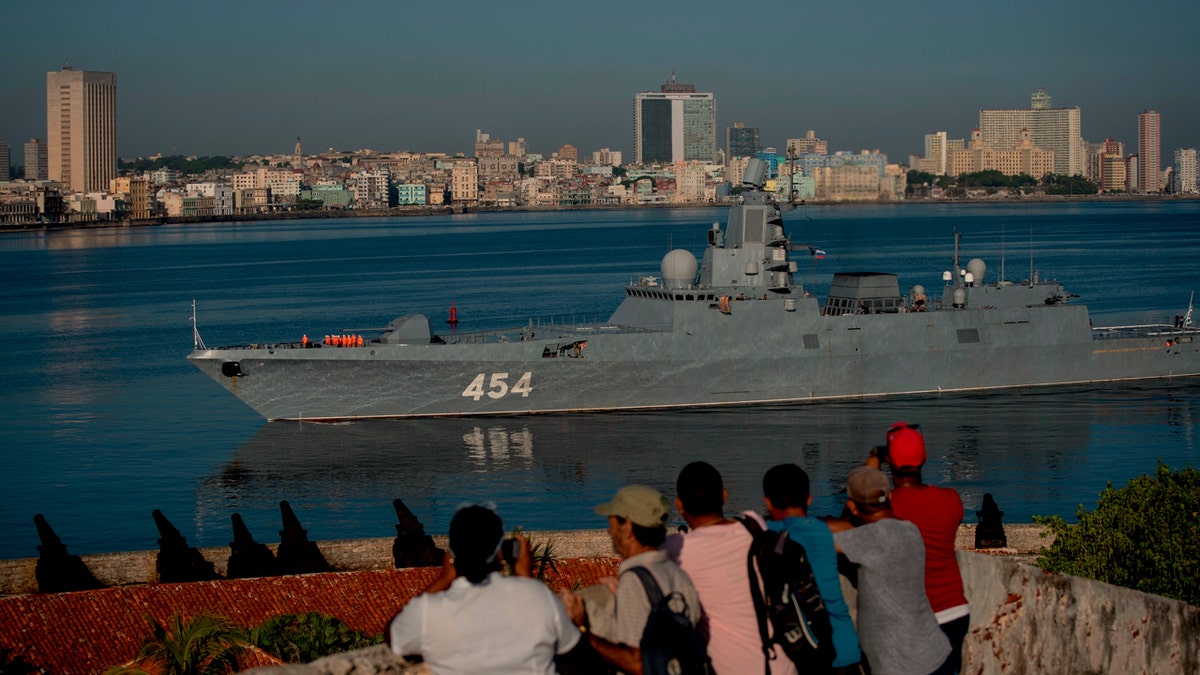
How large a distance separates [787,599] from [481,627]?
134 centimetres

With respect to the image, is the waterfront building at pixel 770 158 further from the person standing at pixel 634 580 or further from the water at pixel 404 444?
the person standing at pixel 634 580

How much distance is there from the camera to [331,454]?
87.4 ft

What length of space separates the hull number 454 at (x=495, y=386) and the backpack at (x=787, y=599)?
24.4 meters

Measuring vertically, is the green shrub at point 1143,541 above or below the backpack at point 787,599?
below

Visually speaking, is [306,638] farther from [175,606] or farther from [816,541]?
[816,541]

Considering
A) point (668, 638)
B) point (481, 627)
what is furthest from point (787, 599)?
point (481, 627)

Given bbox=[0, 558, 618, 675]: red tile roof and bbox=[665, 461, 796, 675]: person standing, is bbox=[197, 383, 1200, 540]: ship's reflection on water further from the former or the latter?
bbox=[665, 461, 796, 675]: person standing

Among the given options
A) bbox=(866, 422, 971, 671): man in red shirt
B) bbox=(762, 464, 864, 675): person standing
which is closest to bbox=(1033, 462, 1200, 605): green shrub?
bbox=(866, 422, 971, 671): man in red shirt

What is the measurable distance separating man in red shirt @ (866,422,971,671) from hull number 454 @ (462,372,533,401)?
23.9 metres

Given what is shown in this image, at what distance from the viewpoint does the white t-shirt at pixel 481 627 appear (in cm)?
434

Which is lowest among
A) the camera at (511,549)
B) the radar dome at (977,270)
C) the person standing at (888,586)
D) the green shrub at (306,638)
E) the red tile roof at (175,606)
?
Answer: the red tile roof at (175,606)

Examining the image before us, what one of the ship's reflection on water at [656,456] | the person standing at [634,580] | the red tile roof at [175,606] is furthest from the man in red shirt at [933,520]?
the ship's reflection on water at [656,456]

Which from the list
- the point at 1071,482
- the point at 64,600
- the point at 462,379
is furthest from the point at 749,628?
the point at 462,379

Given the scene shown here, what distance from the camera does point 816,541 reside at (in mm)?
5277
